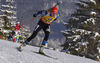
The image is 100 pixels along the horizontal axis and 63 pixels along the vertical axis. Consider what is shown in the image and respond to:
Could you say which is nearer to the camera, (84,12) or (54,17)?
(54,17)

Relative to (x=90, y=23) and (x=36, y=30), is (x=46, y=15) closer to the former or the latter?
(x=36, y=30)

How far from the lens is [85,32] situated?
60.4 ft

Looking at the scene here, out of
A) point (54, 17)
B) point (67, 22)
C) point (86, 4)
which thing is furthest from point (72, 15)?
point (54, 17)

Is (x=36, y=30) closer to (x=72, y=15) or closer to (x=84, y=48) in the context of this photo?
(x=84, y=48)

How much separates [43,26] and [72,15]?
15256 millimetres

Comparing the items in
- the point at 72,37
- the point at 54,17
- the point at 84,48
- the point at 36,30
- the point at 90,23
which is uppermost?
the point at 54,17

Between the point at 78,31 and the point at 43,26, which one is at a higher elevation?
the point at 43,26

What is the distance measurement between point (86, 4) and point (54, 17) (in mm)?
13971

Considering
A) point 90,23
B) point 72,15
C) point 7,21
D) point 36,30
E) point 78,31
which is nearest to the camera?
point 36,30

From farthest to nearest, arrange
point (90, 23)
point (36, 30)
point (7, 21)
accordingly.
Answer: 1. point (7, 21)
2. point (90, 23)
3. point (36, 30)

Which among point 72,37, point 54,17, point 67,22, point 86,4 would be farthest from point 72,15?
point 54,17

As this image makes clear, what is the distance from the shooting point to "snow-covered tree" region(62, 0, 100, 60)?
18188mm

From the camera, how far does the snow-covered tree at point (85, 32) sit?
716 inches

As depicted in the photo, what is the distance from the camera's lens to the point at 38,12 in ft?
20.8
